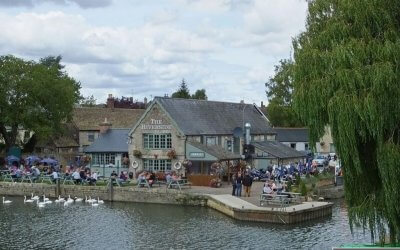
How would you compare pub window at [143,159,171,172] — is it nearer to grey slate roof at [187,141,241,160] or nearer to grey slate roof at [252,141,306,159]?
grey slate roof at [187,141,241,160]

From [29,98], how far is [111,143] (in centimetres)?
1180

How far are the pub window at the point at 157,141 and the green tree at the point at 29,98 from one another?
13.8 meters

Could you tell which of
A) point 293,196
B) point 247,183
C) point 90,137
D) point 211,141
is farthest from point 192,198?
point 90,137

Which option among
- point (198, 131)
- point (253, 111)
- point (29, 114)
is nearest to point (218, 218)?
point (198, 131)

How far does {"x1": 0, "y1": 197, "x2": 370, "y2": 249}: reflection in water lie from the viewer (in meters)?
27.0

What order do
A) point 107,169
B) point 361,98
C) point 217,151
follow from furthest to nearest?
point 107,169 < point 217,151 < point 361,98

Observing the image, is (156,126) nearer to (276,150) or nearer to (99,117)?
(276,150)

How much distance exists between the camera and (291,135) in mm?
75562

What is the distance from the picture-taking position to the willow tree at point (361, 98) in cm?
1684

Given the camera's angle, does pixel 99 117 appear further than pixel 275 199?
Yes

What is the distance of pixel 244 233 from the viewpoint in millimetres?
29141

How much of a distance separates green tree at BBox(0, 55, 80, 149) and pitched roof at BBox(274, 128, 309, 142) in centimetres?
2717

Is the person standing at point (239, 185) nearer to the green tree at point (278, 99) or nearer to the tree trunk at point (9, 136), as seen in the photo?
the tree trunk at point (9, 136)

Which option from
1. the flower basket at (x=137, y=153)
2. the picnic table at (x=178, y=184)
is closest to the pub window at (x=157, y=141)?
the flower basket at (x=137, y=153)
